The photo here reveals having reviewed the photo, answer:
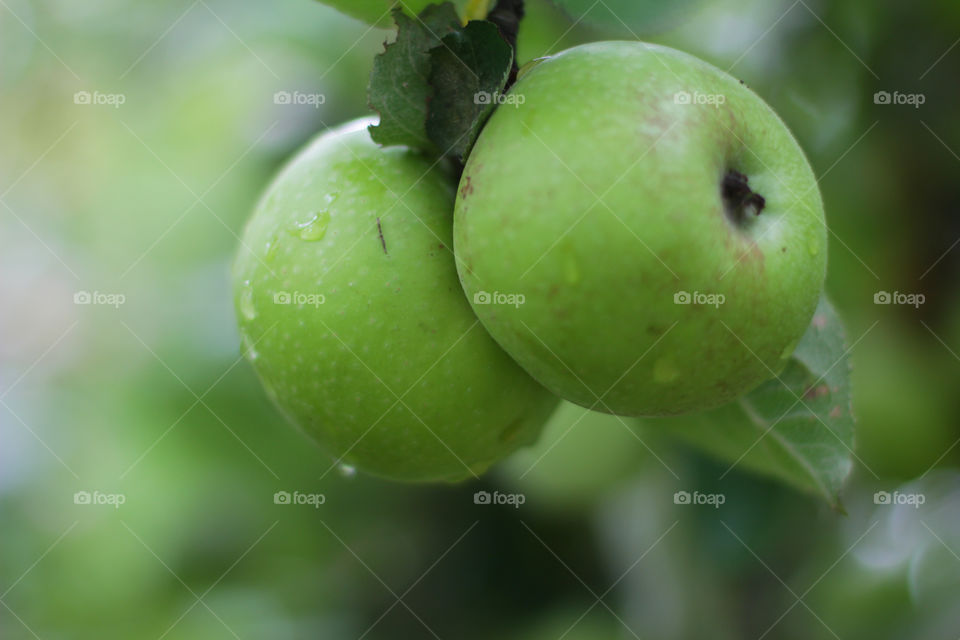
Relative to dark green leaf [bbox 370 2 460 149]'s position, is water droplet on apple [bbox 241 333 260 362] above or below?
below

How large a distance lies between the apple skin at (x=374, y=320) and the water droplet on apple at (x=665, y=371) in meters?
0.21

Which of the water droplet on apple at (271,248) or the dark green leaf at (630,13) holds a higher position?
the dark green leaf at (630,13)

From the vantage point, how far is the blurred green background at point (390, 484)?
1.41 metres

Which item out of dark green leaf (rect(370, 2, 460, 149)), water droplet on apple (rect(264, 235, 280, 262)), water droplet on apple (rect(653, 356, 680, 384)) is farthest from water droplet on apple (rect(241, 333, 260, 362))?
water droplet on apple (rect(653, 356, 680, 384))

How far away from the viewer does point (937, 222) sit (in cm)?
143

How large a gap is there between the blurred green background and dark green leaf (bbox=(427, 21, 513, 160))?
0.50 metres

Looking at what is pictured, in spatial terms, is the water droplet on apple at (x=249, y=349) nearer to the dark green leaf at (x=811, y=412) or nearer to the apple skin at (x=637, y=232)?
the apple skin at (x=637, y=232)

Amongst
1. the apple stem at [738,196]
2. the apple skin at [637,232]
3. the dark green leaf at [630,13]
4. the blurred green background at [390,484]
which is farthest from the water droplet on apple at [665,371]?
the blurred green background at [390,484]

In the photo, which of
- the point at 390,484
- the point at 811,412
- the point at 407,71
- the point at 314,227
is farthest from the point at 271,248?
the point at 390,484

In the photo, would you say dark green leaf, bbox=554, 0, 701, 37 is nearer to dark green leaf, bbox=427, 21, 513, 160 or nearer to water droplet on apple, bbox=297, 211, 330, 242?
dark green leaf, bbox=427, 21, 513, 160

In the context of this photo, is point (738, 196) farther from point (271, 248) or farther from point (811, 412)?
point (271, 248)

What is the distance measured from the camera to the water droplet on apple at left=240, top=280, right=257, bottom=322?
91 cm

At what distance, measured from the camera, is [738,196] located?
745 millimetres

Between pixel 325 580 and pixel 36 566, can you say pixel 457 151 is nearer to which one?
pixel 325 580
